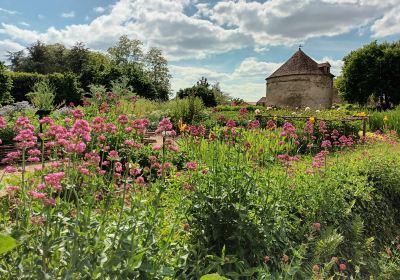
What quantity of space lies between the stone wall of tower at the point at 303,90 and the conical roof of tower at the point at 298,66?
405 millimetres

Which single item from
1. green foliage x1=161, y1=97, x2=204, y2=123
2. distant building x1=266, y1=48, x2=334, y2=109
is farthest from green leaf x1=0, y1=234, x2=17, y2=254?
distant building x1=266, y1=48, x2=334, y2=109

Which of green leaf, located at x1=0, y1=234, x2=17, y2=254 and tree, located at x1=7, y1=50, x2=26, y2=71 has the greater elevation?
tree, located at x1=7, y1=50, x2=26, y2=71

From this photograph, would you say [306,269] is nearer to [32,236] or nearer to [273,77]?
[32,236]

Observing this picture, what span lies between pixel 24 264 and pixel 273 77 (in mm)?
37765

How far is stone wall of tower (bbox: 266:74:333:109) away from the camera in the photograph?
1409 inches

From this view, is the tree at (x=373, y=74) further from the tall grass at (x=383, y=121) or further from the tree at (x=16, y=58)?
the tree at (x=16, y=58)

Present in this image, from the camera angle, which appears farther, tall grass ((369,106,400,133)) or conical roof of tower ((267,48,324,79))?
conical roof of tower ((267,48,324,79))

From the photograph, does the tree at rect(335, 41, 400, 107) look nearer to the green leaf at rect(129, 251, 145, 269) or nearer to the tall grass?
the tall grass

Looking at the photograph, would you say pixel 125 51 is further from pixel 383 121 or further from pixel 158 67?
pixel 383 121

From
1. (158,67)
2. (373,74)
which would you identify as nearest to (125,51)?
(158,67)

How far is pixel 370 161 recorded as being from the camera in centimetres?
577

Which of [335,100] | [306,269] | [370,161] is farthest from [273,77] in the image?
[306,269]

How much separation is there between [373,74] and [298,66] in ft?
22.8

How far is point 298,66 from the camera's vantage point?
120 ft
